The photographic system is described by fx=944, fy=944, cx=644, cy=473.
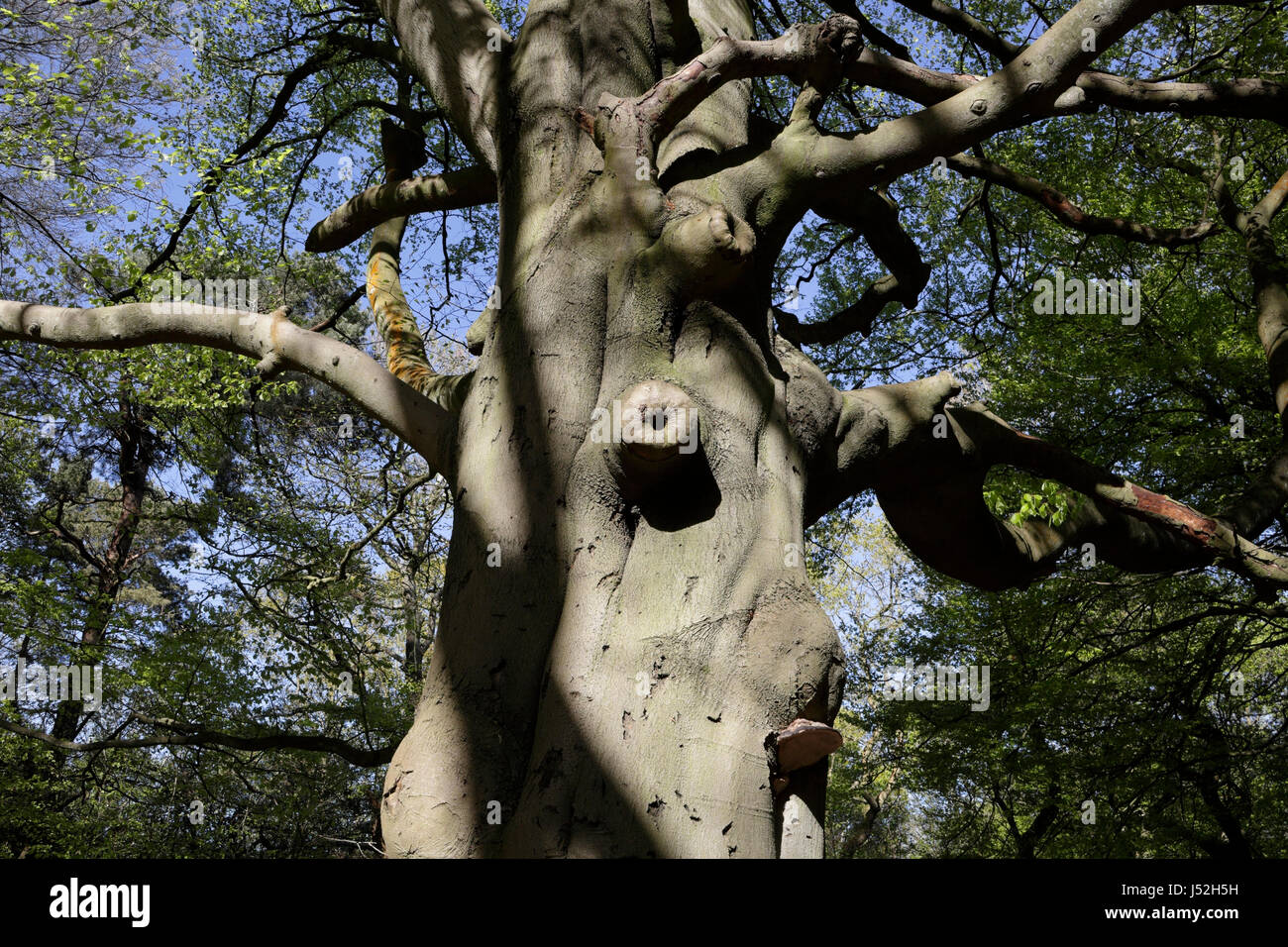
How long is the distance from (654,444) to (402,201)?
137 inches

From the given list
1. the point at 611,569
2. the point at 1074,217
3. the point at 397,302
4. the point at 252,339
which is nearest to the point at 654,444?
the point at 611,569

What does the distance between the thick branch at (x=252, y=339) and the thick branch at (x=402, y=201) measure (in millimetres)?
1831

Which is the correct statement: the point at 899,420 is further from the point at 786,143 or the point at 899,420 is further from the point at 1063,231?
the point at 1063,231

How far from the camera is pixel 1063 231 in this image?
11.9m

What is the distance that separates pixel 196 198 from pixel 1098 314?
359 inches

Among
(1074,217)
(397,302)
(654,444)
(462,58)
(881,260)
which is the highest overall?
(1074,217)

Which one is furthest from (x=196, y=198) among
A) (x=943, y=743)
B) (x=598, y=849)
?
(x=943, y=743)

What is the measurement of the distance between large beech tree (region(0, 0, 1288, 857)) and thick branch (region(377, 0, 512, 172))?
0.02m

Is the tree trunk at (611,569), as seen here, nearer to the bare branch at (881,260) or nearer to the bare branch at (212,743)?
the bare branch at (881,260)

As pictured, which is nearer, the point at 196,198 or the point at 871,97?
the point at 196,198

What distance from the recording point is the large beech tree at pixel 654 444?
2.42 meters

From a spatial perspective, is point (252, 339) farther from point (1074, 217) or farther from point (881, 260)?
point (1074, 217)

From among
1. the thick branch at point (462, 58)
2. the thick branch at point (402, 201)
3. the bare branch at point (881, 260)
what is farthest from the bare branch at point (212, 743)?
the thick branch at point (462, 58)

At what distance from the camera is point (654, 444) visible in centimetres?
260
